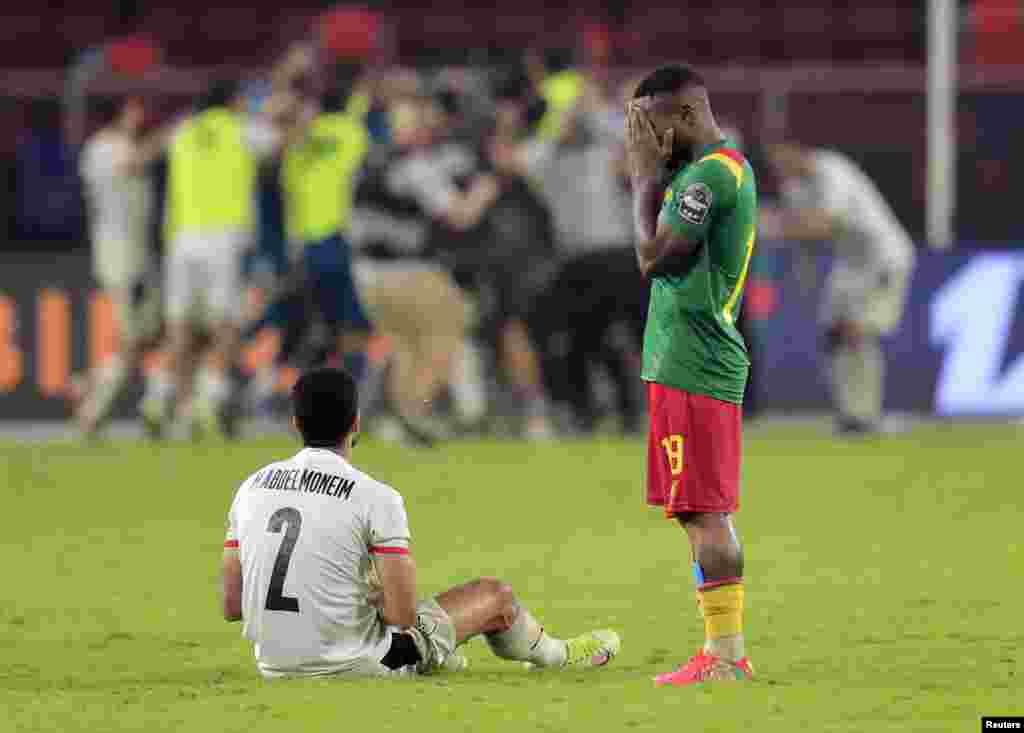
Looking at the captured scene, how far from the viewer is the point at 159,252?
19.5 metres

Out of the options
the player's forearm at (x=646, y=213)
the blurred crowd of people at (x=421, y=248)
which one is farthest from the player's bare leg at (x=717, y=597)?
the blurred crowd of people at (x=421, y=248)

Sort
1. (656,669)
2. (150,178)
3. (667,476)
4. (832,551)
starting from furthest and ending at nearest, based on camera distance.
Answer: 1. (150,178)
2. (832,551)
3. (656,669)
4. (667,476)

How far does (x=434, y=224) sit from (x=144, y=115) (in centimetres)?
341

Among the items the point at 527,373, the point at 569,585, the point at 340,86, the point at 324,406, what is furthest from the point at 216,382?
the point at 324,406

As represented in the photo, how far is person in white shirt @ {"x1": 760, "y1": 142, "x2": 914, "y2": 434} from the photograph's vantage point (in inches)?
708

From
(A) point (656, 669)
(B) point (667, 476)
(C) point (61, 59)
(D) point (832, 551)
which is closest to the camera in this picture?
(B) point (667, 476)

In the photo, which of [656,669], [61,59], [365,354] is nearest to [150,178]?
[365,354]

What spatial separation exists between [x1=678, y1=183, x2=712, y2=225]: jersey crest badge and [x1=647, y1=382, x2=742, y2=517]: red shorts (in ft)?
1.79

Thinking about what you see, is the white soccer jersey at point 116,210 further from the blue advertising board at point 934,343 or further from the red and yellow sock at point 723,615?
the red and yellow sock at point 723,615

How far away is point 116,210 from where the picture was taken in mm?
18703

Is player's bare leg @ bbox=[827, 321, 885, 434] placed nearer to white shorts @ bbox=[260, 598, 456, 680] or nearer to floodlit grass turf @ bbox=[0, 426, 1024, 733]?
floodlit grass turf @ bbox=[0, 426, 1024, 733]

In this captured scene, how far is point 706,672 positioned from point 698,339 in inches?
40.6

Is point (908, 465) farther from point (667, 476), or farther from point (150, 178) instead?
point (667, 476)

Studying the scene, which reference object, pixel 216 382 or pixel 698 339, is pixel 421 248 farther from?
pixel 698 339
